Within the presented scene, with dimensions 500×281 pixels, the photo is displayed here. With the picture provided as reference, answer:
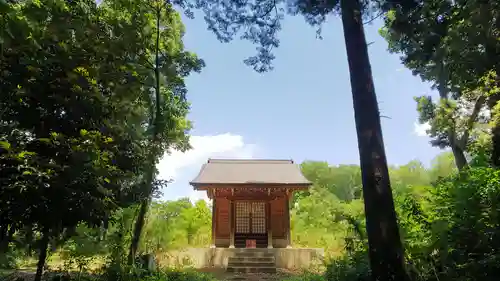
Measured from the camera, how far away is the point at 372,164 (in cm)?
404

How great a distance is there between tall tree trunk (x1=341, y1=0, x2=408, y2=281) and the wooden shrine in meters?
9.80

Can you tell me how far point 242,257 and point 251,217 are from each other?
3158 mm

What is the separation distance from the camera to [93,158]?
5.59m

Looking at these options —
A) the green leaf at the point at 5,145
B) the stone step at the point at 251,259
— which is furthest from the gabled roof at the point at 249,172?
A: the green leaf at the point at 5,145

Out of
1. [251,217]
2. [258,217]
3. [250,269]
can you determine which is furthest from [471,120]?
[251,217]

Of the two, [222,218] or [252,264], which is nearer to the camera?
[252,264]

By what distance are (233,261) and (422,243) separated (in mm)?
8845

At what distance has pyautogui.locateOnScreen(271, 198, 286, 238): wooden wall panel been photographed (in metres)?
15.4

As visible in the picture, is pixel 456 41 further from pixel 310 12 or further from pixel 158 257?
pixel 158 257

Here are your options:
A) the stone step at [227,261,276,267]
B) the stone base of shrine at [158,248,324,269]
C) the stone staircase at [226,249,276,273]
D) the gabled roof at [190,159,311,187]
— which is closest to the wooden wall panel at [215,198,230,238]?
the gabled roof at [190,159,311,187]

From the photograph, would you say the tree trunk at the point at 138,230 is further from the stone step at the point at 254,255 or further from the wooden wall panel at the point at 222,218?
the wooden wall panel at the point at 222,218

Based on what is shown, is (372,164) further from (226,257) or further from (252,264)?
(226,257)

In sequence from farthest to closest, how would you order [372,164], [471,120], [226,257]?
[226,257] → [471,120] → [372,164]

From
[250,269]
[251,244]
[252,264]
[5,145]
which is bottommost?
[250,269]
